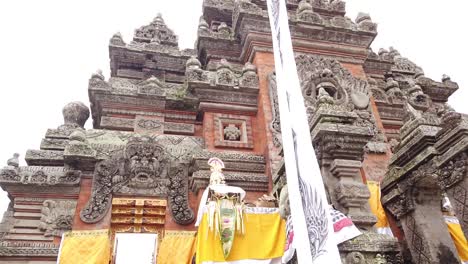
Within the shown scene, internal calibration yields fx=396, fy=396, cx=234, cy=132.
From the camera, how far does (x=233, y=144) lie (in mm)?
9914

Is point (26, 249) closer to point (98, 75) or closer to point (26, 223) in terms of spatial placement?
point (26, 223)

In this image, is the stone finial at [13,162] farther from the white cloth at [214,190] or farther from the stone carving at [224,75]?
the stone carving at [224,75]

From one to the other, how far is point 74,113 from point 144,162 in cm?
342

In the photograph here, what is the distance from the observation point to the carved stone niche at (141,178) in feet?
28.2

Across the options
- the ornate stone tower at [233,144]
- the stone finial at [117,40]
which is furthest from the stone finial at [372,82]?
the stone finial at [117,40]

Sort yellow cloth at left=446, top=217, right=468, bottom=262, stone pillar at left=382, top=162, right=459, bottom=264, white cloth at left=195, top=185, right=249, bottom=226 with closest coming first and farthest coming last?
1. stone pillar at left=382, top=162, right=459, bottom=264
2. yellow cloth at left=446, top=217, right=468, bottom=262
3. white cloth at left=195, top=185, right=249, bottom=226

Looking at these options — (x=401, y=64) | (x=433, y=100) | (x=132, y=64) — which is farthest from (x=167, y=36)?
(x=433, y=100)

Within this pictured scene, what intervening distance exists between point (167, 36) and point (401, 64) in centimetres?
896

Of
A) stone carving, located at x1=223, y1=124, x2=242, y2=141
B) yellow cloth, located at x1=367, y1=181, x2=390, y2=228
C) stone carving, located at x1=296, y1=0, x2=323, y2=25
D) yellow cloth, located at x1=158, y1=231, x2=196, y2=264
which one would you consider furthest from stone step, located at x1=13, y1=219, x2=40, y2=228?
stone carving, located at x1=296, y1=0, x2=323, y2=25

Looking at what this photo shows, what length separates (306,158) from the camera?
200 inches

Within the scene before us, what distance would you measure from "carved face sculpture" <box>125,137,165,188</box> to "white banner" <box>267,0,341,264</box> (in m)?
4.10

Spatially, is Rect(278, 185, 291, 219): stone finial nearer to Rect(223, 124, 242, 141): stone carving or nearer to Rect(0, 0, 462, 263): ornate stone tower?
Rect(0, 0, 462, 263): ornate stone tower

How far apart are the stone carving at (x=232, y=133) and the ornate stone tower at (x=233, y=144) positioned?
30 millimetres

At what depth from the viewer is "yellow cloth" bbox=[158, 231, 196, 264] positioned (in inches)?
316
